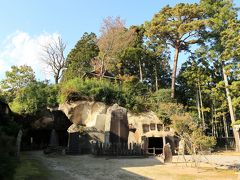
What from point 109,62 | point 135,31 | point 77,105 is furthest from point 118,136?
point 135,31

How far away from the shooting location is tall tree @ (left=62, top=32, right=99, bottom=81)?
40.3m

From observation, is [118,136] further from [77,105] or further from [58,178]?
[58,178]

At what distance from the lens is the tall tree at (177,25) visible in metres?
33.8

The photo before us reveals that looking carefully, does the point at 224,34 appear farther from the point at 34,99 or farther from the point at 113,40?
the point at 34,99

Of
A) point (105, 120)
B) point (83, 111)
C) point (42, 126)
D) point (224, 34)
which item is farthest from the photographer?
point (224, 34)

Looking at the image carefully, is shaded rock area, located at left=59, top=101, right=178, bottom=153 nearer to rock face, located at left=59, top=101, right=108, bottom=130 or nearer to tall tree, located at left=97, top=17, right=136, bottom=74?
rock face, located at left=59, top=101, right=108, bottom=130

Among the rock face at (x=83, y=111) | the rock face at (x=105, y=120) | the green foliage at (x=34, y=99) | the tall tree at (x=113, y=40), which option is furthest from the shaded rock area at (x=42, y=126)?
the tall tree at (x=113, y=40)

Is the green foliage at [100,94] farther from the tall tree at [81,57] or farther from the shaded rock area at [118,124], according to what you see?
the tall tree at [81,57]

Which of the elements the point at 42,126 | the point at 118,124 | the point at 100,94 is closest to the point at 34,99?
the point at 42,126

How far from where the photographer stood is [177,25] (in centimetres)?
3441

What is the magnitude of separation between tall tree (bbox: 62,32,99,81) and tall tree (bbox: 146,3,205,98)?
31.4 ft

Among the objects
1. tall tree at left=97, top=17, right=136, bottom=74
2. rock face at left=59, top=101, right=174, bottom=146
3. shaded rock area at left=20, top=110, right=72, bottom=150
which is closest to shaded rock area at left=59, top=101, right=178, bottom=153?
rock face at left=59, top=101, right=174, bottom=146

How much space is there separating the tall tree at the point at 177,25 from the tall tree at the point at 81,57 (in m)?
9.57

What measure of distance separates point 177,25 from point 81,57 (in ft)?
48.0
